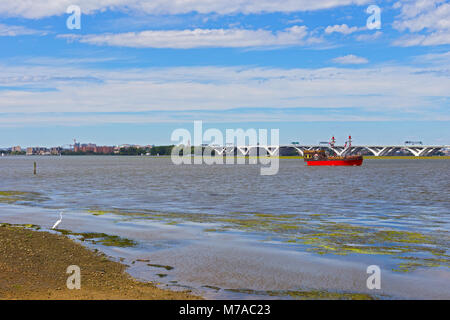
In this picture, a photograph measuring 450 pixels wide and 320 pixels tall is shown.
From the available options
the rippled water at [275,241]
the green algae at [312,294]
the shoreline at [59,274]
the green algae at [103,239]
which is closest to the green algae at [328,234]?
the rippled water at [275,241]

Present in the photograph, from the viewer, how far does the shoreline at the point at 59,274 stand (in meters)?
11.4

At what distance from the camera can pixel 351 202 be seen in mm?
37406

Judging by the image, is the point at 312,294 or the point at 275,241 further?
the point at 275,241

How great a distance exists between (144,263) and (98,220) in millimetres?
11468

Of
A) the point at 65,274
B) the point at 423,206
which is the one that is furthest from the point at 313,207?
the point at 65,274

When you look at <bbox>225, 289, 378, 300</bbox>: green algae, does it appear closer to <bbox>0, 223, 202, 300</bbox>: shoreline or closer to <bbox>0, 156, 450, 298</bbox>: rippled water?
<bbox>0, 156, 450, 298</bbox>: rippled water

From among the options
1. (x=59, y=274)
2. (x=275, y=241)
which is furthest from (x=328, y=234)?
(x=59, y=274)

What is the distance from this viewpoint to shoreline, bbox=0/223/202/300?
11.4 meters

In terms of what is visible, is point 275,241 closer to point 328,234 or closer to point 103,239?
point 328,234

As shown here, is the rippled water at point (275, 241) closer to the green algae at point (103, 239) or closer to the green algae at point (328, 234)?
the green algae at point (328, 234)

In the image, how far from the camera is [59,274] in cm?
1346
